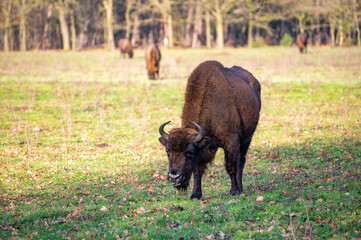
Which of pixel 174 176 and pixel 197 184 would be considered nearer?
pixel 174 176

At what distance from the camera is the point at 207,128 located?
795cm

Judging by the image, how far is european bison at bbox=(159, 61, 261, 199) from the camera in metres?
7.39

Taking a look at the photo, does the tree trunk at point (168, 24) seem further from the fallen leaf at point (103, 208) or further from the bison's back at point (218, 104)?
the fallen leaf at point (103, 208)

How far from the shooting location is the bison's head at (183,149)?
728 centimetres

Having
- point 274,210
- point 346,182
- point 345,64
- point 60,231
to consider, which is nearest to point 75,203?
point 60,231

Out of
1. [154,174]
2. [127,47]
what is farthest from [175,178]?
[127,47]

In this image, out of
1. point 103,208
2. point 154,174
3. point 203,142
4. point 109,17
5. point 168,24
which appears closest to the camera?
point 203,142

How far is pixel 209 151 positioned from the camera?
7957 mm

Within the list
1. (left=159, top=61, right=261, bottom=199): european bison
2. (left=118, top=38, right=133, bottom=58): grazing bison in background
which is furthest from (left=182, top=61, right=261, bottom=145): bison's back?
(left=118, top=38, right=133, bottom=58): grazing bison in background

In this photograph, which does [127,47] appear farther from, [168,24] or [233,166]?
[233,166]

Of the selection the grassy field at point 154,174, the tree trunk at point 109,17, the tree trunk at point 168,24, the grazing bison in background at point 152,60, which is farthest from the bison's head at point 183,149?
the tree trunk at point 109,17

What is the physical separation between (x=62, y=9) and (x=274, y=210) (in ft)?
211

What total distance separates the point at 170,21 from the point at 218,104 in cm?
6367

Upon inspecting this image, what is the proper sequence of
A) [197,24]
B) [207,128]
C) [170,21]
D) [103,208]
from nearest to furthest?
[103,208] < [207,128] < [170,21] < [197,24]
